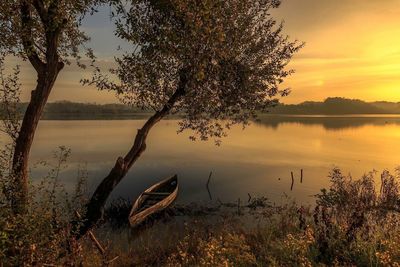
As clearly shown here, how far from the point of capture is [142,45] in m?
16.2

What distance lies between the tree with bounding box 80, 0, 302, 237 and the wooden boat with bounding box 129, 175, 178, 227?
1172 cm

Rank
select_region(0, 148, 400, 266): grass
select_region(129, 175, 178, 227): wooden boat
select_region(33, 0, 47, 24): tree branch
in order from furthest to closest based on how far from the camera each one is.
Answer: select_region(129, 175, 178, 227): wooden boat, select_region(33, 0, 47, 24): tree branch, select_region(0, 148, 400, 266): grass

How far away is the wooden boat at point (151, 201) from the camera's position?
1131 inches

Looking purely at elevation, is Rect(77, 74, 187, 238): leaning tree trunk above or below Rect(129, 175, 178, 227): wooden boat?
above

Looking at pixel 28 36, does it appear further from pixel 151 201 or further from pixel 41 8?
pixel 151 201

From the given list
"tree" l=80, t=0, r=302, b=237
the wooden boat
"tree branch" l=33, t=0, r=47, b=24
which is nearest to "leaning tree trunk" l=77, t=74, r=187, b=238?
"tree" l=80, t=0, r=302, b=237

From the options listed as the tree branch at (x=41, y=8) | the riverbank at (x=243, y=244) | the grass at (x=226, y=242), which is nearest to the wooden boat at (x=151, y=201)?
the riverbank at (x=243, y=244)

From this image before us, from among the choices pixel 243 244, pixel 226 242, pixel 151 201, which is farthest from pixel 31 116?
pixel 151 201

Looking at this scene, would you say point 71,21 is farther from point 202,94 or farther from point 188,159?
point 188,159

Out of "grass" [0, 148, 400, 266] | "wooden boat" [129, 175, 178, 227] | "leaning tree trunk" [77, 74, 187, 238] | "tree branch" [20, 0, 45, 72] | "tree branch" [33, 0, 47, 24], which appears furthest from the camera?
"wooden boat" [129, 175, 178, 227]

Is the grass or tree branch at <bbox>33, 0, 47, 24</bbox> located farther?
tree branch at <bbox>33, 0, 47, 24</bbox>

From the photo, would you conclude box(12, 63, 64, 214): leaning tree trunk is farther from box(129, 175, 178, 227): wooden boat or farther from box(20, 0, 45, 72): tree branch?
box(129, 175, 178, 227): wooden boat

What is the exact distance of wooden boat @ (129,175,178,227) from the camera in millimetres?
28734

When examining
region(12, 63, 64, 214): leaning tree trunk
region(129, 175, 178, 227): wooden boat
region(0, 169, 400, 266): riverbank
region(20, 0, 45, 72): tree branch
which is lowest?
region(129, 175, 178, 227): wooden boat
